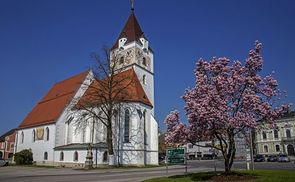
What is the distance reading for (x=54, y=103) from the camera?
54062 millimetres

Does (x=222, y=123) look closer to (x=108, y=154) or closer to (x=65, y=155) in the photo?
(x=108, y=154)

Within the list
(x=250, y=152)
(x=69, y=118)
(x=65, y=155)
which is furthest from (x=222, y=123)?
(x=69, y=118)

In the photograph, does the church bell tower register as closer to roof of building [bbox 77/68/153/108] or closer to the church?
the church

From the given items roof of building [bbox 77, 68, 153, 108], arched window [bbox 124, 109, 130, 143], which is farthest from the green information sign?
arched window [bbox 124, 109, 130, 143]

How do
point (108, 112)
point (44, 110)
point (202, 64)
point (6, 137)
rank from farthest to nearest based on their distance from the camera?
point (6, 137) < point (44, 110) < point (108, 112) < point (202, 64)

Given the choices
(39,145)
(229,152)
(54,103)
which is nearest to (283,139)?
(54,103)

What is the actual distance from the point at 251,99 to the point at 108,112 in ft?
81.7

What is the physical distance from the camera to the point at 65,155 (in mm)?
44031

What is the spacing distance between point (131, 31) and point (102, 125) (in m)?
17.9

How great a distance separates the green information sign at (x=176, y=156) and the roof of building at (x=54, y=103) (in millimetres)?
29288

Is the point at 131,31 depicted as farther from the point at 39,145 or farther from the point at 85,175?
the point at 85,175

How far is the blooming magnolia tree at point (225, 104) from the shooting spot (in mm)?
15148

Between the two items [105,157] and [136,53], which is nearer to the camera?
[105,157]

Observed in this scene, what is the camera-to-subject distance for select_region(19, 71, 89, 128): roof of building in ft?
164
